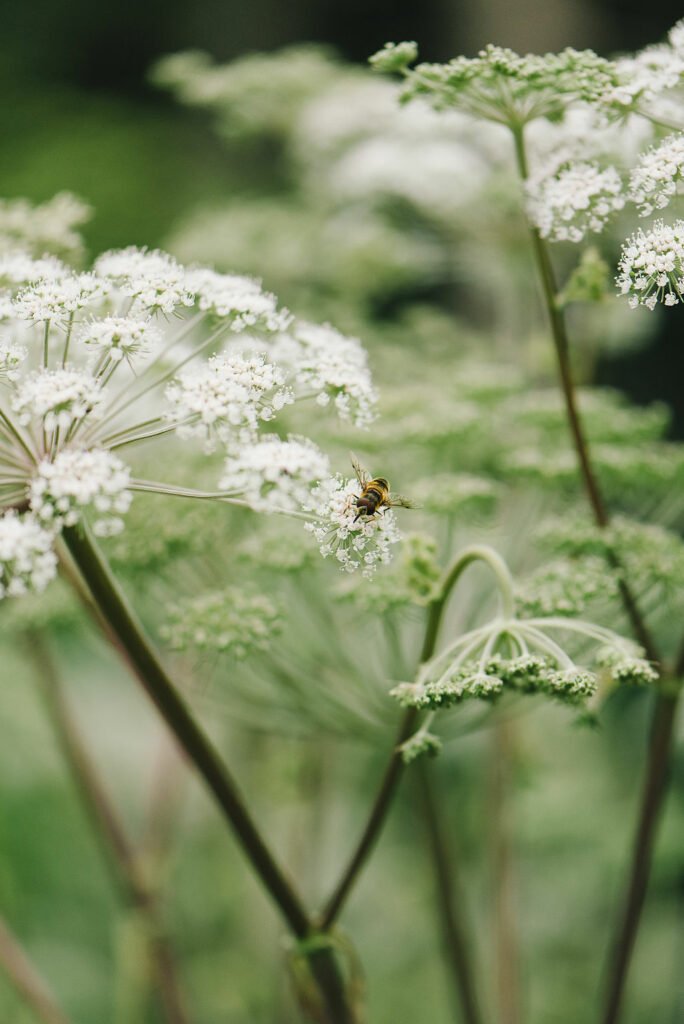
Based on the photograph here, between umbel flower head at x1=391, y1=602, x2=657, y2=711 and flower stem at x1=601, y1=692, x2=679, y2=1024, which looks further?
flower stem at x1=601, y1=692, x2=679, y2=1024

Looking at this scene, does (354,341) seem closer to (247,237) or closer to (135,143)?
(247,237)

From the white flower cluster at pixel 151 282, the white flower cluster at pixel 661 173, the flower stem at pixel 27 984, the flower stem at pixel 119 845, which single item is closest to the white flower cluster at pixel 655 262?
the white flower cluster at pixel 661 173

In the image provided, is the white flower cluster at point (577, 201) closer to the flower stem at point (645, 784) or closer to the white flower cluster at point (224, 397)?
the flower stem at point (645, 784)

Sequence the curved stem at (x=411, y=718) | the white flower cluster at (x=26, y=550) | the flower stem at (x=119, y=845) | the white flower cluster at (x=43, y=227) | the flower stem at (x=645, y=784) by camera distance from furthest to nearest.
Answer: the flower stem at (x=119, y=845) → the white flower cluster at (x=43, y=227) → the flower stem at (x=645, y=784) → the curved stem at (x=411, y=718) → the white flower cluster at (x=26, y=550)

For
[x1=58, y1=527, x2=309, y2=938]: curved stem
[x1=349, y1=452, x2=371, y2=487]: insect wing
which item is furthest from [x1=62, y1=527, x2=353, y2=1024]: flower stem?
[x1=349, y1=452, x2=371, y2=487]: insect wing

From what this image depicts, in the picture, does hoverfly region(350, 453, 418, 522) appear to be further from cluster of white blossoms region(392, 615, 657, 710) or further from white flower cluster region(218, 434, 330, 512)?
cluster of white blossoms region(392, 615, 657, 710)

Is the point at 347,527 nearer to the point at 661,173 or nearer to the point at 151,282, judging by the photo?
the point at 151,282

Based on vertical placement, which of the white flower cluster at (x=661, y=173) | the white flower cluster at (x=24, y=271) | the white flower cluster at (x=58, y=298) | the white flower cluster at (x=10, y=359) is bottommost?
the white flower cluster at (x=10, y=359)
